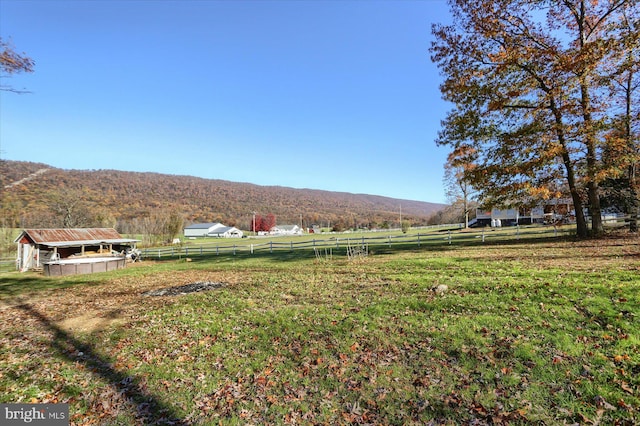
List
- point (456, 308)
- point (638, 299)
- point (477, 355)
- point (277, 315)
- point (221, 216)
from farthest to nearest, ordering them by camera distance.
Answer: point (221, 216) < point (277, 315) < point (456, 308) < point (638, 299) < point (477, 355)

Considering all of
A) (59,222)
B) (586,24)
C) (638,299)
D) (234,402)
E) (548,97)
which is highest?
(586,24)

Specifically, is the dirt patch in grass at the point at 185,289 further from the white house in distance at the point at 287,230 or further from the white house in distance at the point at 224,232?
the white house in distance at the point at 287,230

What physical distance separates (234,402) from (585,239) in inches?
735

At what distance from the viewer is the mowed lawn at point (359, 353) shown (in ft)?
13.9

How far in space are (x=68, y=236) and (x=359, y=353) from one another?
1160 inches

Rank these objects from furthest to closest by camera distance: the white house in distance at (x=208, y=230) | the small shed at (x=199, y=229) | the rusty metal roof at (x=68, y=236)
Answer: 1. the small shed at (x=199, y=229)
2. the white house in distance at (x=208, y=230)
3. the rusty metal roof at (x=68, y=236)

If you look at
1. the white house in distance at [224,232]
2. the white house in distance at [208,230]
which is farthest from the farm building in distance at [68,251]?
the white house in distance at [208,230]

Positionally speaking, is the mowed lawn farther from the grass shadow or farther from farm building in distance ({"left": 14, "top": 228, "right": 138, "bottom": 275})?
farm building in distance ({"left": 14, "top": 228, "right": 138, "bottom": 275})

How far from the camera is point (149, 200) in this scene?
311 feet

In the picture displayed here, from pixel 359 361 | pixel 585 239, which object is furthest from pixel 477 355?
pixel 585 239

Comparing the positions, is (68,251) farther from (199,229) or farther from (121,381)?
(199,229)

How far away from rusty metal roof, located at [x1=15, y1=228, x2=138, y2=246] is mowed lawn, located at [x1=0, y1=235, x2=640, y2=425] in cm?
1716

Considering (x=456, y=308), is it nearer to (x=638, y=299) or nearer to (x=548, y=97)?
(x=638, y=299)

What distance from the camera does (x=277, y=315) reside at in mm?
8180
